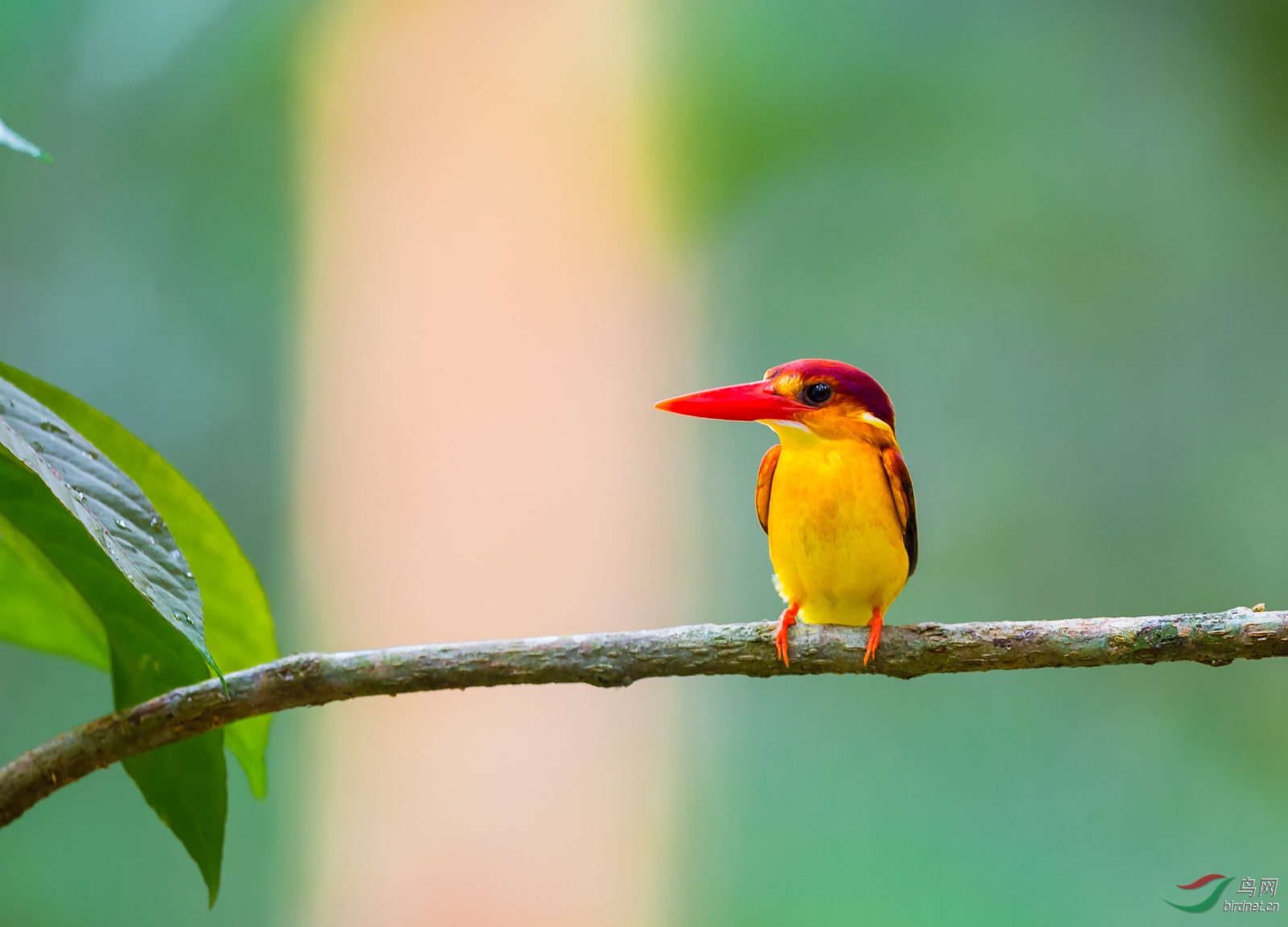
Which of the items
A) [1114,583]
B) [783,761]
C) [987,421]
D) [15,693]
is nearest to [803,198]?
[987,421]

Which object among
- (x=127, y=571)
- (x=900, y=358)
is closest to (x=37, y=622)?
(x=127, y=571)

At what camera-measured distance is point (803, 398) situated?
89cm

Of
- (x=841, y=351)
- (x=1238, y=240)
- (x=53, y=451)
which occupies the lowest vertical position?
(x=53, y=451)

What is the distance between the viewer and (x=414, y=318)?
2.02 meters

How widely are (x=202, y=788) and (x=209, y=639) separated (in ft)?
0.36

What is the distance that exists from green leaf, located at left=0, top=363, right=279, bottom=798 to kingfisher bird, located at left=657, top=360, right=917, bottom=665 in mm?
378

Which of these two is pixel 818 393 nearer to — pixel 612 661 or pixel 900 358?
pixel 612 661

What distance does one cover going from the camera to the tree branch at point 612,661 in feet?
2.23

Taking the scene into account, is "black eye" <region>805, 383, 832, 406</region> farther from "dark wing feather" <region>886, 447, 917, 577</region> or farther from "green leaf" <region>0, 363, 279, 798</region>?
"green leaf" <region>0, 363, 279, 798</region>

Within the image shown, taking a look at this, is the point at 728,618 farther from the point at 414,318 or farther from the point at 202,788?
the point at 202,788

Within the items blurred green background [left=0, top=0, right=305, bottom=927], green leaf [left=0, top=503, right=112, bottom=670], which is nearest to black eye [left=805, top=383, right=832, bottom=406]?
green leaf [left=0, top=503, right=112, bottom=670]

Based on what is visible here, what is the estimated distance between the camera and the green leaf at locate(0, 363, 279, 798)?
0.70m

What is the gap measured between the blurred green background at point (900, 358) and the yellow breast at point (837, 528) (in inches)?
39.9

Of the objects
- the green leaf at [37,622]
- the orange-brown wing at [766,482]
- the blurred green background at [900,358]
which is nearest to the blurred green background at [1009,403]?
the blurred green background at [900,358]
